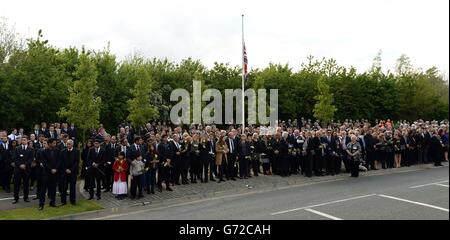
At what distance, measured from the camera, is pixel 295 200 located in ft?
46.5

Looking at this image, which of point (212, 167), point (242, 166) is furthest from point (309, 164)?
point (212, 167)

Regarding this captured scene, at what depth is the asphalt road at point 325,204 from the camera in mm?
11883

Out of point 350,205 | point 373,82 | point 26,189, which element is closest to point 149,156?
point 26,189

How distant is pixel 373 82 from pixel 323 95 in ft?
30.0

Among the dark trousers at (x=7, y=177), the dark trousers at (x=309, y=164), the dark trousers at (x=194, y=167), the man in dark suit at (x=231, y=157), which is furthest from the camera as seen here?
the dark trousers at (x=309, y=164)

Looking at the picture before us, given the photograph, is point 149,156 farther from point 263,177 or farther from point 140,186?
point 263,177

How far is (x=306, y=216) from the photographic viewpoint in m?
11.8

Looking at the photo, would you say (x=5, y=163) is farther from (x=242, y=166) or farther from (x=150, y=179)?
(x=242, y=166)

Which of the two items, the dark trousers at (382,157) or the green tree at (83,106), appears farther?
the dark trousers at (382,157)

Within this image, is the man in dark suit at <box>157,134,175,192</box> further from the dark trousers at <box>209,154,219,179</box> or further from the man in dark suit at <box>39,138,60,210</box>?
the man in dark suit at <box>39,138,60,210</box>

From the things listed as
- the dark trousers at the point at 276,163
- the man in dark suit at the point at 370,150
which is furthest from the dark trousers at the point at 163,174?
the man in dark suit at the point at 370,150

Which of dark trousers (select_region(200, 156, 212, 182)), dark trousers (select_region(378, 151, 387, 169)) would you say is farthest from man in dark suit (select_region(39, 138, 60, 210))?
dark trousers (select_region(378, 151, 387, 169))

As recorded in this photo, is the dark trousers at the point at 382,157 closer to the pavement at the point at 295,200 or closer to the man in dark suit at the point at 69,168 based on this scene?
the pavement at the point at 295,200

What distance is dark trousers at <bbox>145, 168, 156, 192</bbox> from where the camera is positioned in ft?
50.6
